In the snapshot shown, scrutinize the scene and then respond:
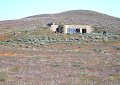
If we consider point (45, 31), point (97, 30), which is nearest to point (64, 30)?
point (45, 31)

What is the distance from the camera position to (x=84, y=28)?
4008 inches

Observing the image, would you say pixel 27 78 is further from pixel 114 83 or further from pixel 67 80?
pixel 114 83

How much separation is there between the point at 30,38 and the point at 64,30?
17.7 metres

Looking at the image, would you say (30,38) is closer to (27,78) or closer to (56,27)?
(56,27)

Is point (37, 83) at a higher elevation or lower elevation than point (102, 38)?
higher

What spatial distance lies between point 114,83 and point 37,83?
4066 mm

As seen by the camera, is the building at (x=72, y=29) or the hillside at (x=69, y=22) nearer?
the building at (x=72, y=29)

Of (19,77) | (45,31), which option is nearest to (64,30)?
(45,31)

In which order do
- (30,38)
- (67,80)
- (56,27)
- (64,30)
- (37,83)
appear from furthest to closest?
(56,27) < (64,30) < (30,38) < (67,80) < (37,83)

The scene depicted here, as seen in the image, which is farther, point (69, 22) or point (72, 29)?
point (69, 22)

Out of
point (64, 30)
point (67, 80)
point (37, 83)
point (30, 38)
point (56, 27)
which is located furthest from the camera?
point (56, 27)

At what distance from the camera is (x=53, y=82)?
64.6 feet

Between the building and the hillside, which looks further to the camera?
the hillside

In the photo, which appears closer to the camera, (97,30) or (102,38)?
(102,38)
